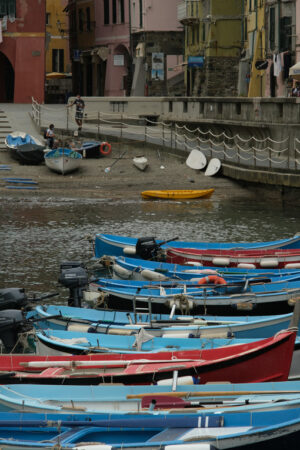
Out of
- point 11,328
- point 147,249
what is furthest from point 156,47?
point 11,328

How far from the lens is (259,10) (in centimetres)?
4875

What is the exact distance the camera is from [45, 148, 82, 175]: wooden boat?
120ft

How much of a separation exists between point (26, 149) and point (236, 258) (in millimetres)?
19880

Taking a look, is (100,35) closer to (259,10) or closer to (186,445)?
(259,10)

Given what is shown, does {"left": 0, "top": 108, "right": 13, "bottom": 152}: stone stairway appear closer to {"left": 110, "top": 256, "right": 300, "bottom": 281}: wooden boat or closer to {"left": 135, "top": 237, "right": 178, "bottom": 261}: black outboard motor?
{"left": 135, "top": 237, "right": 178, "bottom": 261}: black outboard motor

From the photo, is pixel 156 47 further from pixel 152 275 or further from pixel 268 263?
pixel 152 275

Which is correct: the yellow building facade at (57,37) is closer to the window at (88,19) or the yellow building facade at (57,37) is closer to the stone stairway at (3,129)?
the window at (88,19)

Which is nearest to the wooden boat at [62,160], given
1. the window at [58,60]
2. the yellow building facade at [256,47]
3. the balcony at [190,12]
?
the yellow building facade at [256,47]

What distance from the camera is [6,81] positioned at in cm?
5866

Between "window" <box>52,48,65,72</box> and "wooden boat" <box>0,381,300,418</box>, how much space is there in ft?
205

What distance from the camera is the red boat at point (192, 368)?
1155 centimetres

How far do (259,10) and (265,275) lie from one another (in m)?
33.1

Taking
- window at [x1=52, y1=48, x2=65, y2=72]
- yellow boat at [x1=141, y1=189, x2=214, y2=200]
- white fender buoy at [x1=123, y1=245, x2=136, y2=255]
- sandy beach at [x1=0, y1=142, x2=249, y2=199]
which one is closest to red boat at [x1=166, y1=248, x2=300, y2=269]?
white fender buoy at [x1=123, y1=245, x2=136, y2=255]

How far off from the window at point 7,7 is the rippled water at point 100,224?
21.2 meters
